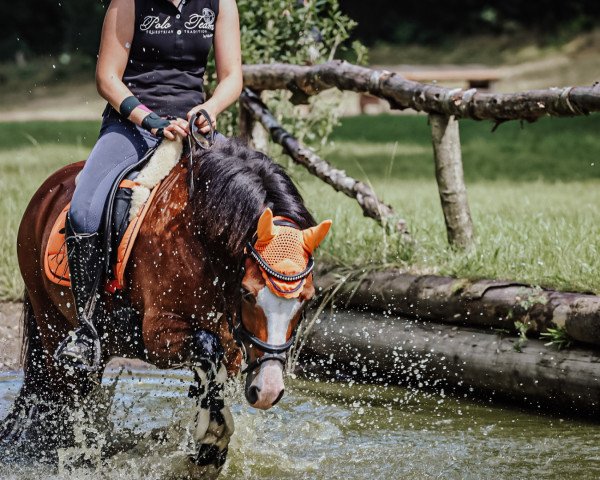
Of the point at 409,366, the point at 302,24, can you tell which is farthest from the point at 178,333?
the point at 302,24

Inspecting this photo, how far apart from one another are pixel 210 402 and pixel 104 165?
1.14 metres

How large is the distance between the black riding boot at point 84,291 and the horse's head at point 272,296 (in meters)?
0.89

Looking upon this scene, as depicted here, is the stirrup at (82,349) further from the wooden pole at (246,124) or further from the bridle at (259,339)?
the wooden pole at (246,124)

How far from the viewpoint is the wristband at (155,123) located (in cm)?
440

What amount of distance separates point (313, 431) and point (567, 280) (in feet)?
5.39

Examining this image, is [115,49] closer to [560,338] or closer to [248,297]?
[248,297]

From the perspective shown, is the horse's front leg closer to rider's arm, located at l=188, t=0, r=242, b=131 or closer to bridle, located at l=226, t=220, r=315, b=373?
bridle, located at l=226, t=220, r=315, b=373

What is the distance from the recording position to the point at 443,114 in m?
6.39

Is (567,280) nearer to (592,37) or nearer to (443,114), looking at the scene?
(443,114)

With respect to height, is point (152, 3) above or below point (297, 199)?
above

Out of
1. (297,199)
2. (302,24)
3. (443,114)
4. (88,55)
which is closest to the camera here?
(297,199)

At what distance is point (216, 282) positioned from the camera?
412cm

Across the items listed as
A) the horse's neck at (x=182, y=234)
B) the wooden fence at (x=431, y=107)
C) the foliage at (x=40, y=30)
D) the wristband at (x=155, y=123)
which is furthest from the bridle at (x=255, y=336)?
the foliage at (x=40, y=30)

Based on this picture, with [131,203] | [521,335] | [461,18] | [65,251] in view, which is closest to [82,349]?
[65,251]
